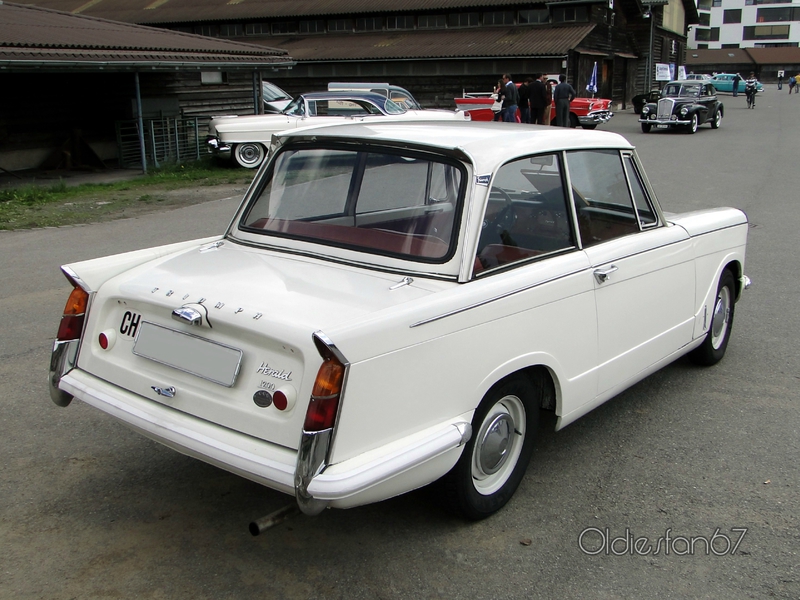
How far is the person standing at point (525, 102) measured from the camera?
22.0 meters

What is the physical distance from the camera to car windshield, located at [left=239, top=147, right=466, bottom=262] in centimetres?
342

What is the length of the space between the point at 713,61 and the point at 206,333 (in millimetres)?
104353

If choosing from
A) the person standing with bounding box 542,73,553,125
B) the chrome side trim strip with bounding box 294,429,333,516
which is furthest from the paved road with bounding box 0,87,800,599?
the person standing with bounding box 542,73,553,125

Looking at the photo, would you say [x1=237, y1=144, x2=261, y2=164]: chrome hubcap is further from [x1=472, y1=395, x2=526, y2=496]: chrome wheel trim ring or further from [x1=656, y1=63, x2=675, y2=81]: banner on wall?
[x1=656, y1=63, x2=675, y2=81]: banner on wall

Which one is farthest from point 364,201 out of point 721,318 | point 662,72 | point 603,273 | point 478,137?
point 662,72

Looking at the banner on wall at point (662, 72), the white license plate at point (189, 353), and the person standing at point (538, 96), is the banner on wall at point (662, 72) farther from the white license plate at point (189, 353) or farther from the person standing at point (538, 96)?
the white license plate at point (189, 353)

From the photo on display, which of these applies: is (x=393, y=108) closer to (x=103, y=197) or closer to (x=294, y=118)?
(x=294, y=118)

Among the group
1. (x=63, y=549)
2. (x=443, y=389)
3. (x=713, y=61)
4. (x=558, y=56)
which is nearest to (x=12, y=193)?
(x=63, y=549)

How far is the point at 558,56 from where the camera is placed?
2906 centimetres

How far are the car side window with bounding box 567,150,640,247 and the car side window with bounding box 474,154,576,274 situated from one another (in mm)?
123

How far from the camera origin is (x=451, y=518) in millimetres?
3361

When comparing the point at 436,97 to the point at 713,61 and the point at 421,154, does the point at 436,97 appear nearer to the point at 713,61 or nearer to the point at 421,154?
the point at 421,154

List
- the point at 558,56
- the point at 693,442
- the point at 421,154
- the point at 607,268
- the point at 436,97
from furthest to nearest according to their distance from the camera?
the point at 436,97 → the point at 558,56 → the point at 693,442 → the point at 607,268 → the point at 421,154

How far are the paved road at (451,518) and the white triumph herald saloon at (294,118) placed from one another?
1185 centimetres
